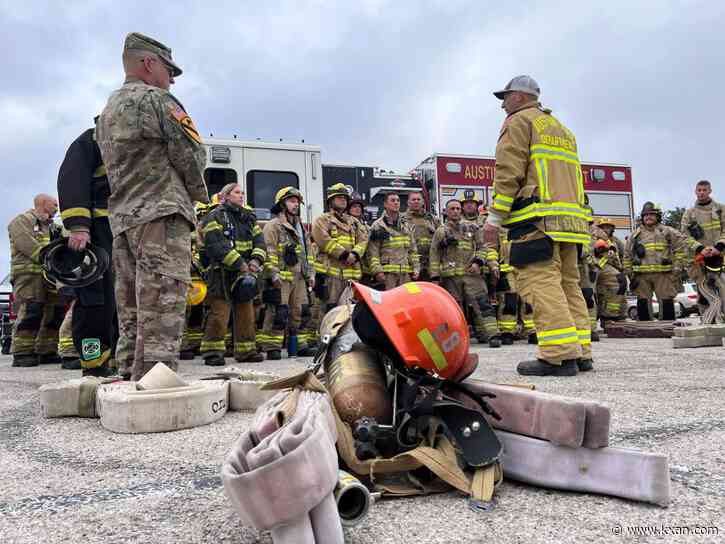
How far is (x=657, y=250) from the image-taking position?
8648mm

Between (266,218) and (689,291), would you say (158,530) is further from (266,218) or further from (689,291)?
(689,291)

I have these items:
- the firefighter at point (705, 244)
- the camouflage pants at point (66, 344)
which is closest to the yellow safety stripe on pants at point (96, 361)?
the camouflage pants at point (66, 344)

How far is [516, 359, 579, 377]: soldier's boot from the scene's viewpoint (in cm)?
357

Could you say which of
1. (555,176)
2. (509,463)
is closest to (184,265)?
(509,463)

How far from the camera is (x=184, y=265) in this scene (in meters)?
3.07

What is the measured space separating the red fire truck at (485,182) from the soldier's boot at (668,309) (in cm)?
371

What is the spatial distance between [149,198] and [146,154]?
27 centimetres

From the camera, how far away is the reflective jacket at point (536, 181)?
3672mm

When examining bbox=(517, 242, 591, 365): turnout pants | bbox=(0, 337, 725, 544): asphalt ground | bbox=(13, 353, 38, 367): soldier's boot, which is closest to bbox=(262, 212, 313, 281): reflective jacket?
bbox=(13, 353, 38, 367): soldier's boot

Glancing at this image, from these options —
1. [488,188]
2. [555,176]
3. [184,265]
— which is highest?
[488,188]

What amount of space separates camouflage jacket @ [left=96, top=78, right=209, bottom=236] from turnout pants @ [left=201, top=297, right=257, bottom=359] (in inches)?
96.5

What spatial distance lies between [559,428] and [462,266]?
5907mm

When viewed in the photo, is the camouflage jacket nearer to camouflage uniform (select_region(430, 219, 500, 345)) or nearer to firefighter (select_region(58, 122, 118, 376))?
firefighter (select_region(58, 122, 118, 376))

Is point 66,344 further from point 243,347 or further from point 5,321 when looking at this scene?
point 5,321
